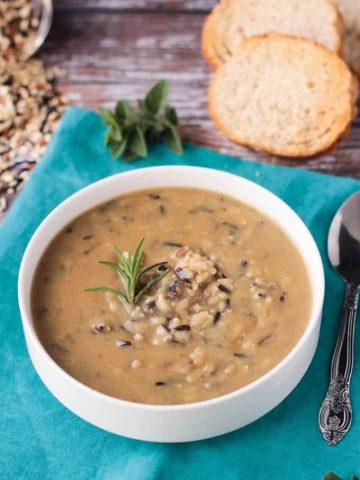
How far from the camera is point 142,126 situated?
290 cm

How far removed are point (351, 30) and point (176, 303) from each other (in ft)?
6.03

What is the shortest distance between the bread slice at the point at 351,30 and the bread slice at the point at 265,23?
151 mm

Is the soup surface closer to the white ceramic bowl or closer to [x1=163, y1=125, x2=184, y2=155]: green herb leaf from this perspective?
the white ceramic bowl

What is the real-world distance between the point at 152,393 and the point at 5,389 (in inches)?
21.3

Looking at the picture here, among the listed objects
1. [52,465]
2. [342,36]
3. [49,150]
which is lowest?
[52,465]

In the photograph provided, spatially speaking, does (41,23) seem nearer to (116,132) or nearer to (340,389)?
(116,132)

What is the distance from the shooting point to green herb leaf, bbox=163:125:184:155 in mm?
2885

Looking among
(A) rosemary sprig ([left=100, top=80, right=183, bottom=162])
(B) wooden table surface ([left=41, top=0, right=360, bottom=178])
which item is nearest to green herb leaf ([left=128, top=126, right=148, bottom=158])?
(A) rosemary sprig ([left=100, top=80, right=183, bottom=162])

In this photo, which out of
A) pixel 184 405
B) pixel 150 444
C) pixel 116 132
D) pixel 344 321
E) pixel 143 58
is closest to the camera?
pixel 184 405

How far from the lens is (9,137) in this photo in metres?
3.19

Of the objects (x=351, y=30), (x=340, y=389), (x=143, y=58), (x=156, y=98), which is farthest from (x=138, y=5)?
(x=340, y=389)

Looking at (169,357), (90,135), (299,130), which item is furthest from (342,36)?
(169,357)

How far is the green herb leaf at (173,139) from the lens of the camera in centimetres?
288

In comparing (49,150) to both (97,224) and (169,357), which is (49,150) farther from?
(169,357)
